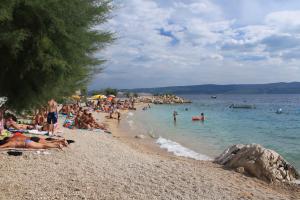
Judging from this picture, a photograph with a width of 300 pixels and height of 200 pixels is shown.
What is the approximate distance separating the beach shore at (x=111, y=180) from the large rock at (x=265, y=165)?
0.42 meters

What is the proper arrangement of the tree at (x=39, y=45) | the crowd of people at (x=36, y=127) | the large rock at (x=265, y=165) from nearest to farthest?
the tree at (x=39, y=45), the crowd of people at (x=36, y=127), the large rock at (x=265, y=165)

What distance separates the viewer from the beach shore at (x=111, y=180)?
6488 mm

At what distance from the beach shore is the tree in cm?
169

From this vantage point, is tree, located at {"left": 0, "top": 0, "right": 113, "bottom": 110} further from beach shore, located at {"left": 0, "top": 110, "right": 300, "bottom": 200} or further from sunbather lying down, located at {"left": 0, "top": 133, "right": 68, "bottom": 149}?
sunbather lying down, located at {"left": 0, "top": 133, "right": 68, "bottom": 149}

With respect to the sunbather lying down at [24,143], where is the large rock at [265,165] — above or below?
below

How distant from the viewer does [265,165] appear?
414 inches

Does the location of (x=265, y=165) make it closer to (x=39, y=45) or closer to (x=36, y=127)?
(x=39, y=45)

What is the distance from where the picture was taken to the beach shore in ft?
21.3

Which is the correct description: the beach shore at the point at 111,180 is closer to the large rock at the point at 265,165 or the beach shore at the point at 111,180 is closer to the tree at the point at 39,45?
the large rock at the point at 265,165

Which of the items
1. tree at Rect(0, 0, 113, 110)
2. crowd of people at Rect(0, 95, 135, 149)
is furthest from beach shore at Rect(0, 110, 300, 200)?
tree at Rect(0, 0, 113, 110)

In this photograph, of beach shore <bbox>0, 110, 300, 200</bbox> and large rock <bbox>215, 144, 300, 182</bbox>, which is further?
large rock <bbox>215, 144, 300, 182</bbox>

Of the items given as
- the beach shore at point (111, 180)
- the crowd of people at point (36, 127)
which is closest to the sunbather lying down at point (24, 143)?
the crowd of people at point (36, 127)

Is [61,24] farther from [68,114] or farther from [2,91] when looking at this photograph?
[68,114]

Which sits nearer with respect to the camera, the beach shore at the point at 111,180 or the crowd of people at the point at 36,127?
the beach shore at the point at 111,180
